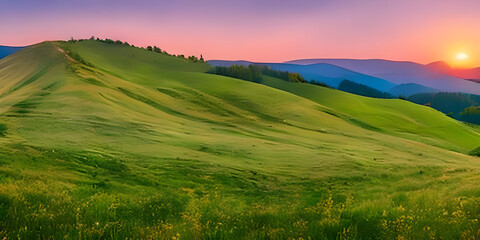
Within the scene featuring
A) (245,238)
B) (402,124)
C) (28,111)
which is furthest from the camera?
(402,124)

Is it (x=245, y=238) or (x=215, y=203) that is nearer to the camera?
(x=245, y=238)

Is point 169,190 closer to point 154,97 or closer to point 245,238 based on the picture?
point 245,238

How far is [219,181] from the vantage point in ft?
58.9

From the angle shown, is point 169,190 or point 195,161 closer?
point 169,190

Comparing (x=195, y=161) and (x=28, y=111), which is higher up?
(x=28, y=111)

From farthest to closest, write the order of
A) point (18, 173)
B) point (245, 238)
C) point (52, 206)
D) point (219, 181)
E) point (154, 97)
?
point (154, 97), point (219, 181), point (18, 173), point (52, 206), point (245, 238)

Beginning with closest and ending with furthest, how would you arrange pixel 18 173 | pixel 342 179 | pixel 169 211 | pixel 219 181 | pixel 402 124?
pixel 169 211, pixel 18 173, pixel 219 181, pixel 342 179, pixel 402 124

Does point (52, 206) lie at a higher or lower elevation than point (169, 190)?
higher

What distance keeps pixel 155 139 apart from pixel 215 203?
1496 centimetres

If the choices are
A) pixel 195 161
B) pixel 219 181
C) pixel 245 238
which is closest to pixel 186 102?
pixel 195 161

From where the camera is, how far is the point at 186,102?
2457 inches

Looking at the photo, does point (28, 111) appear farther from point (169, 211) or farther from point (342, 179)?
point (342, 179)

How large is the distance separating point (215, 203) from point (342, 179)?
10.6 metres

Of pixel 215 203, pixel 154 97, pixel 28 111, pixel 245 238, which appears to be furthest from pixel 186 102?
pixel 245 238
